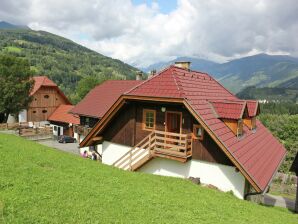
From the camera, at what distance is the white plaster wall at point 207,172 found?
50.1 feet

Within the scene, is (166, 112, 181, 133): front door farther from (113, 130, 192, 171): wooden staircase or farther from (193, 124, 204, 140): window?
(193, 124, 204, 140): window

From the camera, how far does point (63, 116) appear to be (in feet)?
176

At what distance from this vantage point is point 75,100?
88375 mm

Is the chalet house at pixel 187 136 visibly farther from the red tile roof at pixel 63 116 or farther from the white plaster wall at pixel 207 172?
the red tile roof at pixel 63 116

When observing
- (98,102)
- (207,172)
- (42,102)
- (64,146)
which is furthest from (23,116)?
(207,172)

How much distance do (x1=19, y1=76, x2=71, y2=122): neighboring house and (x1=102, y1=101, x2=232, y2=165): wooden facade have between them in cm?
4015

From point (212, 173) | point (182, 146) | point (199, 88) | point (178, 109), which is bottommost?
point (212, 173)

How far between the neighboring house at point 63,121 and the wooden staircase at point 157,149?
31409 millimetres

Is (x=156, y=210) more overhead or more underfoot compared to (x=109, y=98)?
more underfoot

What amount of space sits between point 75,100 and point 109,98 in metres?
51.4

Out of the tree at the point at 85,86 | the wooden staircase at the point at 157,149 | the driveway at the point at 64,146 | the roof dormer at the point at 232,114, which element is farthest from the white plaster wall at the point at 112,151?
the tree at the point at 85,86

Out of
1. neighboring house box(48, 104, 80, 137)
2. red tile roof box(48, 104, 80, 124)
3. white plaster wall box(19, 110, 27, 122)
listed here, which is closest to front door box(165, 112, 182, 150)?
neighboring house box(48, 104, 80, 137)

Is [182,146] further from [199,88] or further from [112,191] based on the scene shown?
[112,191]

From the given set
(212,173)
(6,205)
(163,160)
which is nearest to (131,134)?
(163,160)
